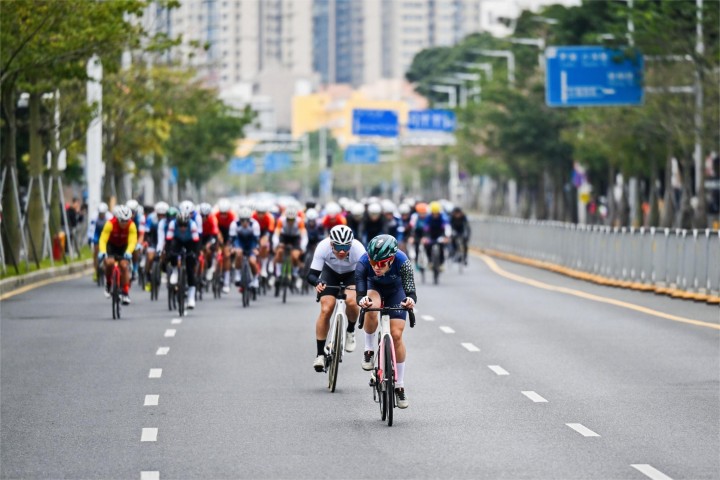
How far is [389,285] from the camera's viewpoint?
579 inches

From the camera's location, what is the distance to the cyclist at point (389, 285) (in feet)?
46.7

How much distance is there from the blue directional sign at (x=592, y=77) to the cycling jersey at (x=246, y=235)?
2272 centimetres

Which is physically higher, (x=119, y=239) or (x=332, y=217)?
(x=332, y=217)

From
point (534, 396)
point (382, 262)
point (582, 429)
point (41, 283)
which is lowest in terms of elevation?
point (41, 283)

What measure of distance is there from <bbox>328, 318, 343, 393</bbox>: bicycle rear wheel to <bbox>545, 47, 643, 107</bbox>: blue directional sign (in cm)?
3522

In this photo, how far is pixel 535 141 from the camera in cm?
7694

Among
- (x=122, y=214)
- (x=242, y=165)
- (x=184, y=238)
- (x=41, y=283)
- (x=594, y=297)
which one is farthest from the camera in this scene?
(x=242, y=165)

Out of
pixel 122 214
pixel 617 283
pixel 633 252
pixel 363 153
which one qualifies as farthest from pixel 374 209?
pixel 363 153

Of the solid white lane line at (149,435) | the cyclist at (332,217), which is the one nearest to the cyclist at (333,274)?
the solid white lane line at (149,435)

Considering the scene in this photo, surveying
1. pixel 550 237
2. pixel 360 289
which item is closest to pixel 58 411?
pixel 360 289

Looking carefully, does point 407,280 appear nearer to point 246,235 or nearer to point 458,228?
point 246,235

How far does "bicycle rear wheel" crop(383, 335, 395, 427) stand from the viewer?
45.3ft

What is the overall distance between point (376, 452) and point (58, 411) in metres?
3.78

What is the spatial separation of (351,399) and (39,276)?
77.2 ft
